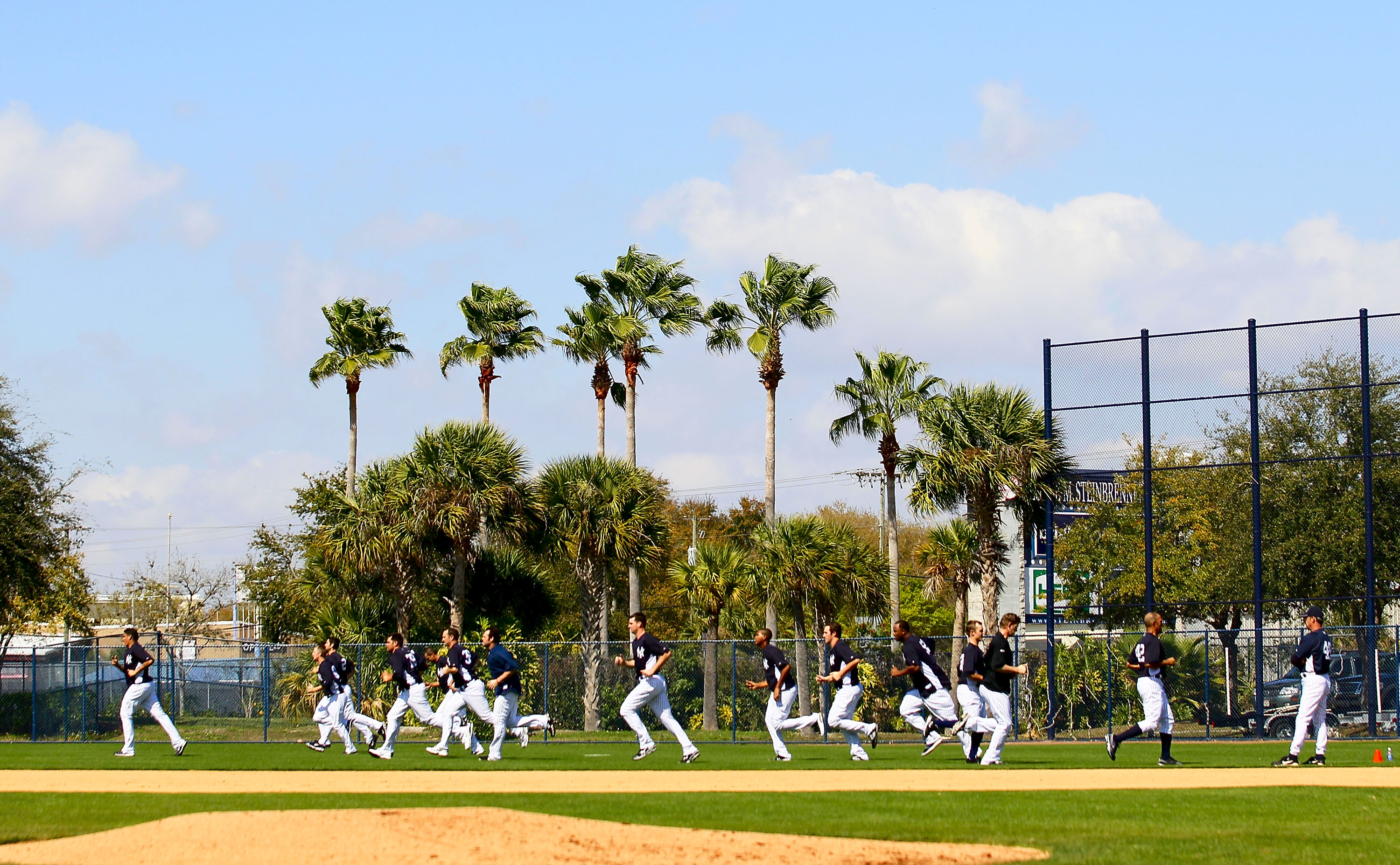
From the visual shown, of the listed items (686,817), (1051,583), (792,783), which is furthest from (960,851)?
(1051,583)

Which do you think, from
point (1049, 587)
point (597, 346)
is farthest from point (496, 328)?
point (1049, 587)

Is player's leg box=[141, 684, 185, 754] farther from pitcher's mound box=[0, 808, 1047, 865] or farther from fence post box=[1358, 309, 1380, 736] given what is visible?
fence post box=[1358, 309, 1380, 736]

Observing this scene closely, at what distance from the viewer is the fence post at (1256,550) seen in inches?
985

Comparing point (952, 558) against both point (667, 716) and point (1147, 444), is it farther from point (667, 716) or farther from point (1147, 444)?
point (667, 716)

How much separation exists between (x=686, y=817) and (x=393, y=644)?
9.27 metres

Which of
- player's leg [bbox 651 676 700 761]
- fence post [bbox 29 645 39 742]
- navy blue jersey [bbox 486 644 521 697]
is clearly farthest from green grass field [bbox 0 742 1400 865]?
fence post [bbox 29 645 39 742]

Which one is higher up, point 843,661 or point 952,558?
point 952,558

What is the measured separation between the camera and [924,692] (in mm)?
17797

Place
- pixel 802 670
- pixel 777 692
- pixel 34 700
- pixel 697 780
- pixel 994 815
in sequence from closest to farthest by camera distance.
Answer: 1. pixel 994 815
2. pixel 697 780
3. pixel 777 692
4. pixel 34 700
5. pixel 802 670

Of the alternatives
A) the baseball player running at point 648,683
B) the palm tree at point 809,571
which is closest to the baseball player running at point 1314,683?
the baseball player running at point 648,683

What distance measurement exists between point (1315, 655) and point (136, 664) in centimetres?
1477

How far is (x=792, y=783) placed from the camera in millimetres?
14711

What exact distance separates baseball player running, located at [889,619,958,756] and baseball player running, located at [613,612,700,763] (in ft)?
8.91

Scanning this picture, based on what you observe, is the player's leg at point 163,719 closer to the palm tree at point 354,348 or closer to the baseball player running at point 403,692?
the baseball player running at point 403,692
